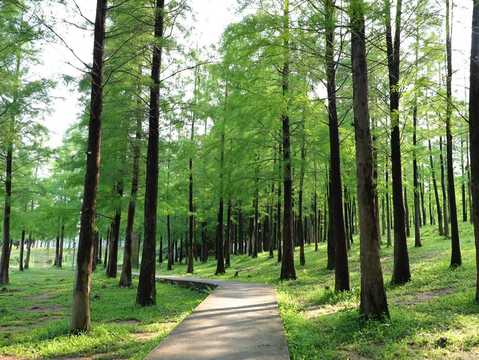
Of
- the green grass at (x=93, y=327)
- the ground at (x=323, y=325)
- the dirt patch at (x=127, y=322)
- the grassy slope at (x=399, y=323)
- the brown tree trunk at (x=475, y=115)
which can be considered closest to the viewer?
the grassy slope at (x=399, y=323)

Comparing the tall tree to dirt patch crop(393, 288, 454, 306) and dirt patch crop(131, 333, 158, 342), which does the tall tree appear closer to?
dirt patch crop(393, 288, 454, 306)

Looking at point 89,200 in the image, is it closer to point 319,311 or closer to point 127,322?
point 127,322

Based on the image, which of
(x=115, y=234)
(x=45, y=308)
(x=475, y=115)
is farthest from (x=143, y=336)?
(x=115, y=234)

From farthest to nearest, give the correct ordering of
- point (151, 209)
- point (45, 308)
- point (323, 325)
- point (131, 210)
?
1. point (131, 210)
2. point (45, 308)
3. point (151, 209)
4. point (323, 325)

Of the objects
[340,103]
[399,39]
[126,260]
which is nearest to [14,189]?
[126,260]

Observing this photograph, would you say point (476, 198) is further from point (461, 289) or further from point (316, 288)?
point (316, 288)

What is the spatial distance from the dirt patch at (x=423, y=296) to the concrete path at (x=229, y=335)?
3152 mm

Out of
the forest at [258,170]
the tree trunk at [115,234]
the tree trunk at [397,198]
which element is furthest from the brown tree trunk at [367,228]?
the tree trunk at [115,234]

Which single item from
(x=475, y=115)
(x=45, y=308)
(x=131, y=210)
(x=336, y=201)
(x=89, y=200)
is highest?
(x=475, y=115)

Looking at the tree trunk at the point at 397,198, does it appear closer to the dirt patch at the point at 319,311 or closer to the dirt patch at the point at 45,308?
the dirt patch at the point at 319,311

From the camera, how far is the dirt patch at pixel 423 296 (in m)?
9.77

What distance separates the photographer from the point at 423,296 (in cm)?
1038

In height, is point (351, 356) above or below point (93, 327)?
above

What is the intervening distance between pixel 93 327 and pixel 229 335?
3478mm
